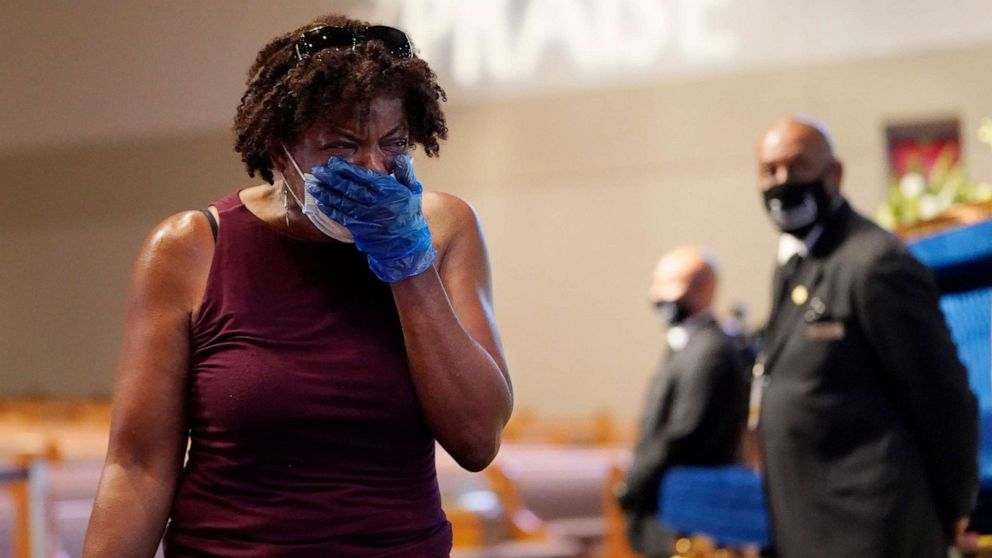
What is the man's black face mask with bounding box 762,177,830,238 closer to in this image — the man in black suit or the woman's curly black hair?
the man in black suit

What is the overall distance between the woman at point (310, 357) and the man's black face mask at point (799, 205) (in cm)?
177

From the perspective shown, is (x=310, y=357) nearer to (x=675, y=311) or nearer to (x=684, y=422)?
(x=684, y=422)

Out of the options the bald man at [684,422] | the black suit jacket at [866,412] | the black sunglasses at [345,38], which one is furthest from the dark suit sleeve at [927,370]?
the black sunglasses at [345,38]

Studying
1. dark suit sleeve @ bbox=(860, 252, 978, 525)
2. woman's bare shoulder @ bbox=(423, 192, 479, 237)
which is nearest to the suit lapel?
dark suit sleeve @ bbox=(860, 252, 978, 525)

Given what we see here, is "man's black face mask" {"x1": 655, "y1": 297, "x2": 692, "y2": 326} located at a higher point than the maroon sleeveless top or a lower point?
lower

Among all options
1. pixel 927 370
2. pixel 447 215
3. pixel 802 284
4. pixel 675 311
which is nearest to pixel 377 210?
pixel 447 215

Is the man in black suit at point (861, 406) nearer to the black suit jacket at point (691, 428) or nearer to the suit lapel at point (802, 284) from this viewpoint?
the suit lapel at point (802, 284)

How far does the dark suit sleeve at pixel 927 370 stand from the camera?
2738 millimetres

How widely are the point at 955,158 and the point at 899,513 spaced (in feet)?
20.4

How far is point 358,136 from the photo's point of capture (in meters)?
1.41

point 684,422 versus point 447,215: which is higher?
point 447,215

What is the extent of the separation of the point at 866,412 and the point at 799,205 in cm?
53

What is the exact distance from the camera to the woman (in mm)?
1402

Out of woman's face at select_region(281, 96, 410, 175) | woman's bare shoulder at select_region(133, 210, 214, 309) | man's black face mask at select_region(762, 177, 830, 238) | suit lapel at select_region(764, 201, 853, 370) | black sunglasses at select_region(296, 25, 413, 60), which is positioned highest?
black sunglasses at select_region(296, 25, 413, 60)
